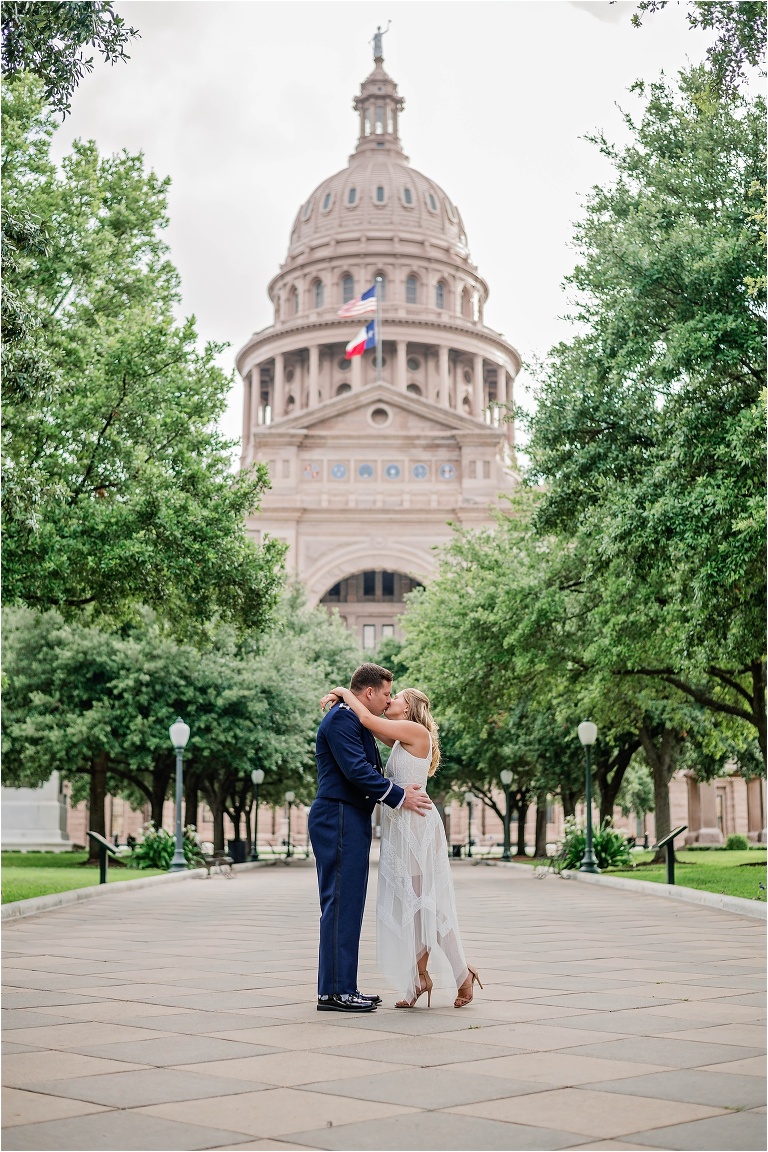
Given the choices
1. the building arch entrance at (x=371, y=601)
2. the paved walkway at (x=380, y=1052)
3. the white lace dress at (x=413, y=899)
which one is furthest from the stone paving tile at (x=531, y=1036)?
the building arch entrance at (x=371, y=601)

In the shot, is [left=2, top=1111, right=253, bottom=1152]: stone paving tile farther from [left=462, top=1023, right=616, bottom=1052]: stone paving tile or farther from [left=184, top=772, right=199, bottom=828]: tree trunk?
[left=184, top=772, right=199, bottom=828]: tree trunk

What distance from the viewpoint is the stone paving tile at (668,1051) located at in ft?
18.5

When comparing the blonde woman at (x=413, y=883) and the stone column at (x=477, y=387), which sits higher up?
the stone column at (x=477, y=387)

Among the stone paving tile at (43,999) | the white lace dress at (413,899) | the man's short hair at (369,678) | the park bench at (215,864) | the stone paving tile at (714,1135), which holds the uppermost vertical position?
the man's short hair at (369,678)

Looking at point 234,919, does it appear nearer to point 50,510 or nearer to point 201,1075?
point 50,510

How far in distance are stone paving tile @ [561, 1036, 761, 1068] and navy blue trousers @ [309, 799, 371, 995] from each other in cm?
169

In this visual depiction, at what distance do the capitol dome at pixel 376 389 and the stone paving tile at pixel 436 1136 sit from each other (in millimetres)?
69071

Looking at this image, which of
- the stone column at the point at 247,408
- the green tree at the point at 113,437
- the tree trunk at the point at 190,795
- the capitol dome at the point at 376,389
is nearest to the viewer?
the green tree at the point at 113,437

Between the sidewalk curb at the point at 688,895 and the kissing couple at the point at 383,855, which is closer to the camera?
the kissing couple at the point at 383,855

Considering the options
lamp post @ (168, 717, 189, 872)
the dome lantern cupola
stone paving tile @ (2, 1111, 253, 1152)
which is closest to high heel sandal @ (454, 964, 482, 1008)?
stone paving tile @ (2, 1111, 253, 1152)

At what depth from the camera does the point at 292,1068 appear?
545 centimetres

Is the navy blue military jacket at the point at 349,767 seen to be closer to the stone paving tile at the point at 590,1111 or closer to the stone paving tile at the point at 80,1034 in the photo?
A: the stone paving tile at the point at 80,1034

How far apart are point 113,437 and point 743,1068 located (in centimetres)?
1728

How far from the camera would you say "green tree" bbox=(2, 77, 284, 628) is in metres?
20.2
